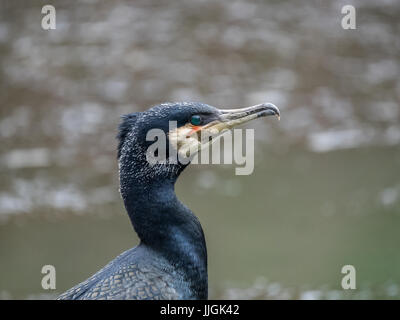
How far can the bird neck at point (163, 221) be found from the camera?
4.87 meters

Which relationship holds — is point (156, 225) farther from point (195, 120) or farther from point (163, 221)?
point (195, 120)

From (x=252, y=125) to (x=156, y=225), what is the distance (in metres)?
6.87

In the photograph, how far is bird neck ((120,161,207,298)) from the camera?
16.0ft

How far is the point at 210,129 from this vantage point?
5.17 metres

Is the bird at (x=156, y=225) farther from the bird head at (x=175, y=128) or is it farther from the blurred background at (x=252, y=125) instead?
the blurred background at (x=252, y=125)

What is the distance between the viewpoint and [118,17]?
13656 millimetres

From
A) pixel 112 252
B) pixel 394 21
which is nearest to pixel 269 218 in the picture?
pixel 112 252

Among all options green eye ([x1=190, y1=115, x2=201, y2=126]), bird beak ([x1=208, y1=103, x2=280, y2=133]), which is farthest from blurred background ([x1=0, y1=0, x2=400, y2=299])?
green eye ([x1=190, y1=115, x2=201, y2=126])

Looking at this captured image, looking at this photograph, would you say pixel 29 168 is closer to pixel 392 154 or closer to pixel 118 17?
pixel 118 17

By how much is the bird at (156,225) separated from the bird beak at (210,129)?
0.03 ft

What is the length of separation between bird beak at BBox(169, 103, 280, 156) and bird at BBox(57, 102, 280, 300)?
0.03ft

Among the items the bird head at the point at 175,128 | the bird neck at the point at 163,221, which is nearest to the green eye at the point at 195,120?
the bird head at the point at 175,128

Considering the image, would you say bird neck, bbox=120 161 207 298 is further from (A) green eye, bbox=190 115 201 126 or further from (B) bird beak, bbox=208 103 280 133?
(B) bird beak, bbox=208 103 280 133

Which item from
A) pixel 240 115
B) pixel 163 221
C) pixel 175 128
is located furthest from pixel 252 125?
pixel 163 221
